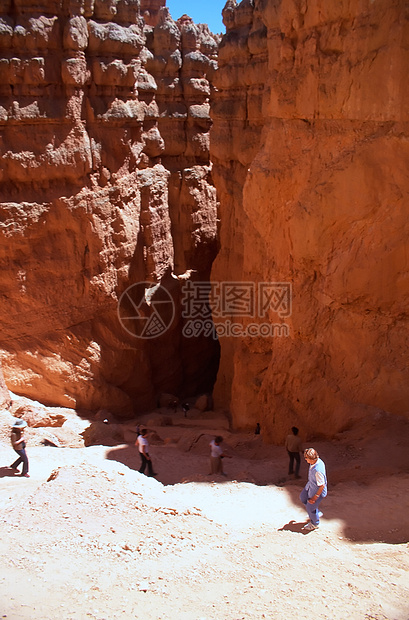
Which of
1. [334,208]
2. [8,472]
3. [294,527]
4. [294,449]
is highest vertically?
[334,208]

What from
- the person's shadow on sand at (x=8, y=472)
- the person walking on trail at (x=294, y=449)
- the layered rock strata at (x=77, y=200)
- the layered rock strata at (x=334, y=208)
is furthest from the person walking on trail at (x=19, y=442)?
the layered rock strata at (x=77, y=200)

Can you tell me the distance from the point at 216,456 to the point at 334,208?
3.34 metres

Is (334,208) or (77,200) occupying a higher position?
(77,200)

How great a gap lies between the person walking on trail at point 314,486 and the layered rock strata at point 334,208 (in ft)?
6.91

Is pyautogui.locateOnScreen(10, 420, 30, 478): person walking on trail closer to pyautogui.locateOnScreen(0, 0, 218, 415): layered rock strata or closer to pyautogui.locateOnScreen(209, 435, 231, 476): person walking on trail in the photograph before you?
pyautogui.locateOnScreen(209, 435, 231, 476): person walking on trail

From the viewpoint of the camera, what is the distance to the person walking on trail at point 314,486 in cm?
490

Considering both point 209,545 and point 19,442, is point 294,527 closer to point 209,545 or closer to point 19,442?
point 209,545

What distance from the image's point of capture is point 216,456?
7.32 meters

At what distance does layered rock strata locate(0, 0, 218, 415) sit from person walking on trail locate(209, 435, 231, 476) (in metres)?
4.51

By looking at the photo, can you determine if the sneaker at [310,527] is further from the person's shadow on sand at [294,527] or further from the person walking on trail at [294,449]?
the person walking on trail at [294,449]

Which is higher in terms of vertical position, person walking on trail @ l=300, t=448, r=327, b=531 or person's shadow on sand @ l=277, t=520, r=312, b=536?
person walking on trail @ l=300, t=448, r=327, b=531

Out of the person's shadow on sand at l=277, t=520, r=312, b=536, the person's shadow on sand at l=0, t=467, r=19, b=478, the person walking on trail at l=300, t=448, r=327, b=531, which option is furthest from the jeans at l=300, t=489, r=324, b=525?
the person's shadow on sand at l=0, t=467, r=19, b=478

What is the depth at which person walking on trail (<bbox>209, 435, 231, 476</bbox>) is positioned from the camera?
7.26 metres

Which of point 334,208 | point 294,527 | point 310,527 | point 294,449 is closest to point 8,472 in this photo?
point 294,449
